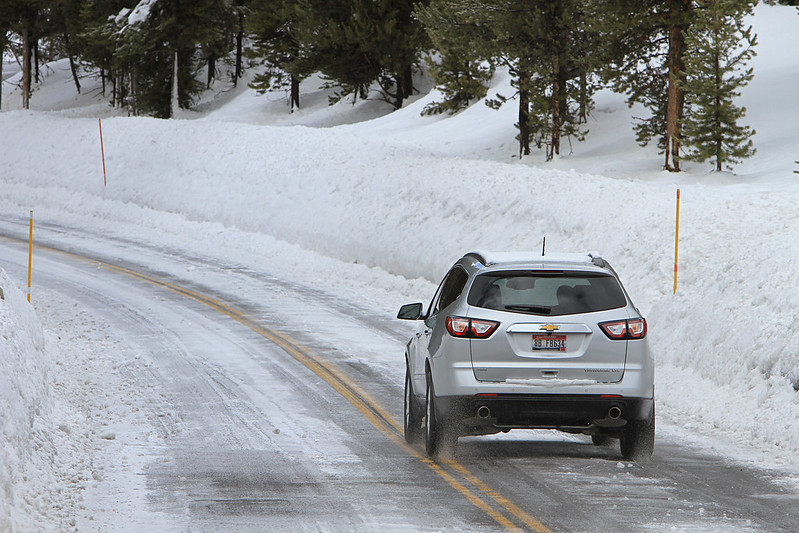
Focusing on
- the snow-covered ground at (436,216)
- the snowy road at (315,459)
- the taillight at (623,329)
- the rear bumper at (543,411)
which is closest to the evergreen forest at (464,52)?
the snow-covered ground at (436,216)

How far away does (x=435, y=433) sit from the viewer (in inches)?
367

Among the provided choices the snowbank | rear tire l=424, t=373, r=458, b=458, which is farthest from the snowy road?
the snowbank

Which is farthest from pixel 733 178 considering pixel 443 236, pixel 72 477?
pixel 72 477

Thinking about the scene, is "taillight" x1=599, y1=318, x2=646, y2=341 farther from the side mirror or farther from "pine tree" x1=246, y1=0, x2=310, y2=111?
"pine tree" x1=246, y1=0, x2=310, y2=111

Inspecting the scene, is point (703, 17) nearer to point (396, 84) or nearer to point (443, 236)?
point (443, 236)

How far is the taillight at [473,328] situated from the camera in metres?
8.88

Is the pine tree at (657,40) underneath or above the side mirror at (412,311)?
above

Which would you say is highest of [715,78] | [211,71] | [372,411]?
[211,71]

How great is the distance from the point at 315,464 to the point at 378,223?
64.5ft

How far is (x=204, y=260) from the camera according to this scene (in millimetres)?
27609

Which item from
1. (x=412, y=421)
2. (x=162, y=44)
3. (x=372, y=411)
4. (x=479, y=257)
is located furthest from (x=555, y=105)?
(x=162, y=44)

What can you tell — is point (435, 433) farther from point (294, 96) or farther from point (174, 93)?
point (294, 96)

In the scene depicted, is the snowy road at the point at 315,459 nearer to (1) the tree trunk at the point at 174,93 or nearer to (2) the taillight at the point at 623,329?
(2) the taillight at the point at 623,329

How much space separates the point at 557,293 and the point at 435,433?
5.27 feet
